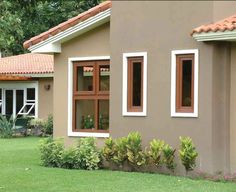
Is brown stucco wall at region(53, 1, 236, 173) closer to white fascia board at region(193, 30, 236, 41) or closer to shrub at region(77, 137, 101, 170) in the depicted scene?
white fascia board at region(193, 30, 236, 41)

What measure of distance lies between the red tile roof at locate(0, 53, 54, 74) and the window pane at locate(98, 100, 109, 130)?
538 inches

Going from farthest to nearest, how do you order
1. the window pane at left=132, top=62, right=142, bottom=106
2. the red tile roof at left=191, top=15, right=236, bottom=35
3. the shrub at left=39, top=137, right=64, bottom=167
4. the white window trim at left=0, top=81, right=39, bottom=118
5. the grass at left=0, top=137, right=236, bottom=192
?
the white window trim at left=0, top=81, right=39, bottom=118
the shrub at left=39, top=137, right=64, bottom=167
the window pane at left=132, top=62, right=142, bottom=106
the red tile roof at left=191, top=15, right=236, bottom=35
the grass at left=0, top=137, right=236, bottom=192

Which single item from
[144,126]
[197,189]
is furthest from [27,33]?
[197,189]

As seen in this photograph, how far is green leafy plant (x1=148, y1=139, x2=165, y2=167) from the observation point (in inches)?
542

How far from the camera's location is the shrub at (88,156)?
15.0m

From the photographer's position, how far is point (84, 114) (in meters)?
16.7

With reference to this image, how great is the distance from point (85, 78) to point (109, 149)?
2541 millimetres

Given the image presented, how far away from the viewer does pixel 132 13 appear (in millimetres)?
14844

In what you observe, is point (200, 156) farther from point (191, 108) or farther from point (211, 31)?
point (211, 31)

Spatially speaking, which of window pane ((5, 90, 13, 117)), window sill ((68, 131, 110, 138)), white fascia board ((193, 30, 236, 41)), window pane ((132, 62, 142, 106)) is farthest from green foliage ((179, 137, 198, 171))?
window pane ((5, 90, 13, 117))

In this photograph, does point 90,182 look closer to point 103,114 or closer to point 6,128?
point 103,114

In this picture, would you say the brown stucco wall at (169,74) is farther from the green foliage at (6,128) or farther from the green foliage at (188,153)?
the green foliage at (6,128)

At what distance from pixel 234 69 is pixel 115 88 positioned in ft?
9.87

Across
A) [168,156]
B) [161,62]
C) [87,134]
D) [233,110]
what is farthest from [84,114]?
[233,110]
